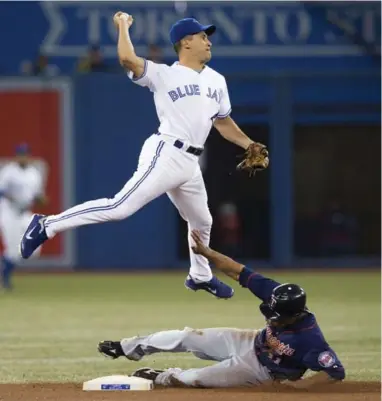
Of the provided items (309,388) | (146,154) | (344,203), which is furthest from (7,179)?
(309,388)

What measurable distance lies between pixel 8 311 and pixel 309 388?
7421 mm

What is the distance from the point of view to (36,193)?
1883 cm

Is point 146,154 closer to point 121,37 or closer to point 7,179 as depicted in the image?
point 121,37

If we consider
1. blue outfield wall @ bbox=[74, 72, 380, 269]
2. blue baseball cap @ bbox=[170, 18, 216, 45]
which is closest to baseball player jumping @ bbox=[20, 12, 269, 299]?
blue baseball cap @ bbox=[170, 18, 216, 45]

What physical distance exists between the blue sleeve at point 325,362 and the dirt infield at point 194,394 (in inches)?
5.8

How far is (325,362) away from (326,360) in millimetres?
15

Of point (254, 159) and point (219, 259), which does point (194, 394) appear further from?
point (254, 159)

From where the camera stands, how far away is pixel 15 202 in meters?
18.5

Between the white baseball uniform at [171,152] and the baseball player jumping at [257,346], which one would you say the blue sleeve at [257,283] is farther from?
the white baseball uniform at [171,152]

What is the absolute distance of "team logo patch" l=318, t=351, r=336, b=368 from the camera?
343 inches

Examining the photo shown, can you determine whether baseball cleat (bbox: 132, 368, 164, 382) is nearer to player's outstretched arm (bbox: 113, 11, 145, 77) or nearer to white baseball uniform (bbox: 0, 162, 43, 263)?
player's outstretched arm (bbox: 113, 11, 145, 77)

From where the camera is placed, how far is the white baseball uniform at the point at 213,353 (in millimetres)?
9180

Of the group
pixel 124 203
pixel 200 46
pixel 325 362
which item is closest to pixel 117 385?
pixel 124 203

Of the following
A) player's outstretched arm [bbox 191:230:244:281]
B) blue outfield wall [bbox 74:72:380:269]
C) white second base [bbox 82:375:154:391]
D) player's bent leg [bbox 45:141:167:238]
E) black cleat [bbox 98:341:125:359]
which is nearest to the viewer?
player's outstretched arm [bbox 191:230:244:281]
